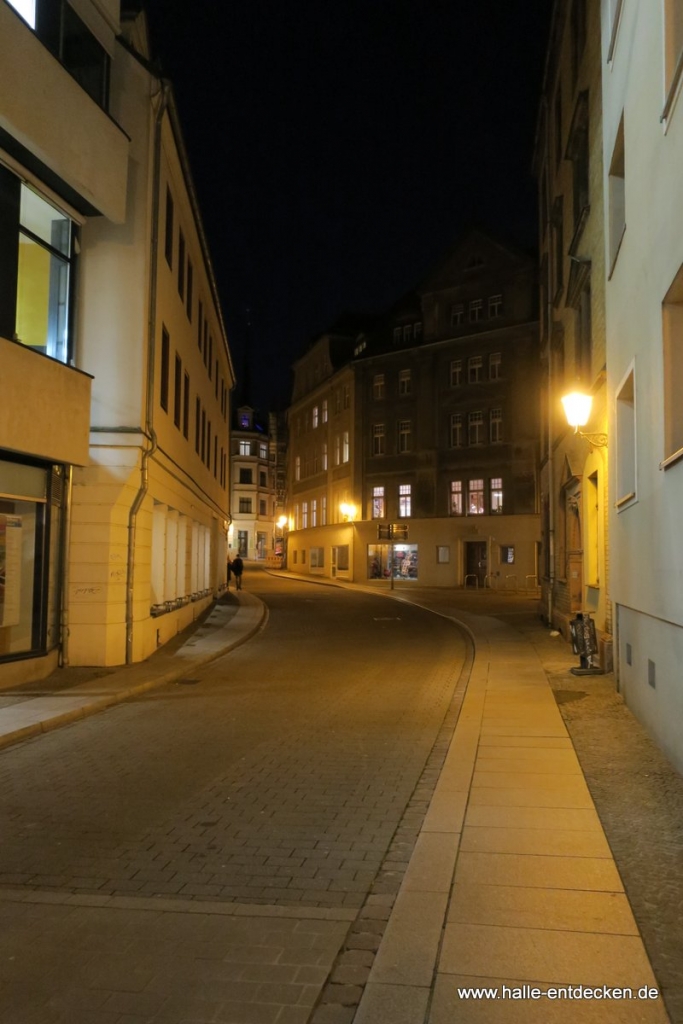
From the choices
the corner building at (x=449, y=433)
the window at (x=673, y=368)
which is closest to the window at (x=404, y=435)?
the corner building at (x=449, y=433)

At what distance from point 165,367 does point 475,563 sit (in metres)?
28.6

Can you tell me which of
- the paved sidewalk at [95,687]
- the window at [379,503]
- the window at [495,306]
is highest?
the window at [495,306]

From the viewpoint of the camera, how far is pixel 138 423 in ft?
47.6

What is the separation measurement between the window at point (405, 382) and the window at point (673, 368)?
39.8m

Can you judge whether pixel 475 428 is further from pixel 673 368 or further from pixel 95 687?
pixel 673 368

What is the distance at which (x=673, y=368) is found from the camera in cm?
767

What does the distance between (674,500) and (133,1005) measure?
228 inches

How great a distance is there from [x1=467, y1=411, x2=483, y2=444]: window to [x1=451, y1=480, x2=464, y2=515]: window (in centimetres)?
235

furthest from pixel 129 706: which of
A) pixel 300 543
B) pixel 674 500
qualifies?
pixel 300 543

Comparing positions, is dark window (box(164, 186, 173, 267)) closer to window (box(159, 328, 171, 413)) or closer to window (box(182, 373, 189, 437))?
window (box(159, 328, 171, 413))

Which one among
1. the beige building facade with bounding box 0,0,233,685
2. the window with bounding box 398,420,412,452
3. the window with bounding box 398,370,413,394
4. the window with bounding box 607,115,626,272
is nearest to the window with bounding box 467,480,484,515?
the window with bounding box 398,420,412,452

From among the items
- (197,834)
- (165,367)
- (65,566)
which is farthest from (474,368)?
(197,834)

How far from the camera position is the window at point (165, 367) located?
17.6 meters

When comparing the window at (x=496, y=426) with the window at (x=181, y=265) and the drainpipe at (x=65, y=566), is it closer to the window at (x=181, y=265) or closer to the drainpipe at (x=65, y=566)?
the window at (x=181, y=265)
